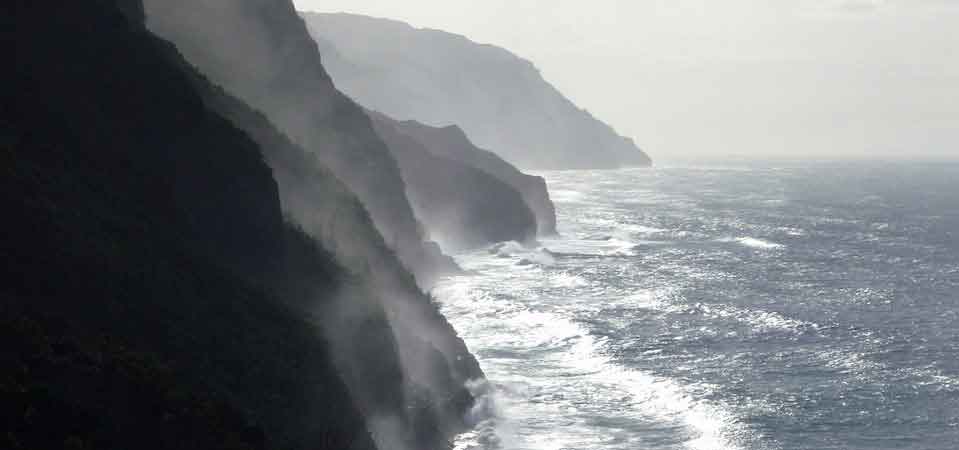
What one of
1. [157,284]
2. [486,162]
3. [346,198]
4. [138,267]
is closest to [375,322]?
[346,198]

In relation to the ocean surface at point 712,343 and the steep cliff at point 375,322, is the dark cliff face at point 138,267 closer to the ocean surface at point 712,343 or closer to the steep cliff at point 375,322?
the steep cliff at point 375,322

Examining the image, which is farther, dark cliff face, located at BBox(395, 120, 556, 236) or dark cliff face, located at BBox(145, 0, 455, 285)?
dark cliff face, located at BBox(395, 120, 556, 236)

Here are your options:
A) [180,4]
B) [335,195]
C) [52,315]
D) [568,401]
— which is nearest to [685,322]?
[568,401]

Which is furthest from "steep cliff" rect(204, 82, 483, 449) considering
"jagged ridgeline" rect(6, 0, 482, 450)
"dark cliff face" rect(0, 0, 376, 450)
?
"dark cliff face" rect(0, 0, 376, 450)

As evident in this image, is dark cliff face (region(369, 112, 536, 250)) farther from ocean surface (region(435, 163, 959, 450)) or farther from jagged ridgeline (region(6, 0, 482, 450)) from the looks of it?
jagged ridgeline (region(6, 0, 482, 450))

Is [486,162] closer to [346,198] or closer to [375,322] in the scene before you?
[346,198]

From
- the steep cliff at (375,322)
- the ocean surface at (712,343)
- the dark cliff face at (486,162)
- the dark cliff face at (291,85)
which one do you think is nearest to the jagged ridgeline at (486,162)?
the dark cliff face at (486,162)
